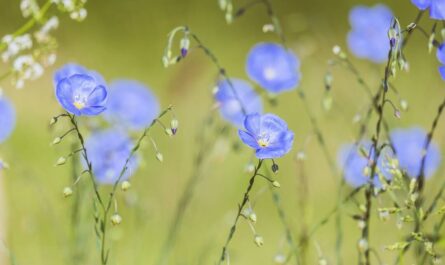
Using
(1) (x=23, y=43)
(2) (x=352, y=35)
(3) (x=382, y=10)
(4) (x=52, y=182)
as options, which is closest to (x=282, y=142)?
(1) (x=23, y=43)

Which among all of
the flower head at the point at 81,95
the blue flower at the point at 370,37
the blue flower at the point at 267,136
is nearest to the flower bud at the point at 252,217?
the blue flower at the point at 267,136

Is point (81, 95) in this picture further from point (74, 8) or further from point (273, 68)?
point (273, 68)

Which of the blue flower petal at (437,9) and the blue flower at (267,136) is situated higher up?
the blue flower petal at (437,9)

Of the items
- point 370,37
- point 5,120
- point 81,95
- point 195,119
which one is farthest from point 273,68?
point 195,119

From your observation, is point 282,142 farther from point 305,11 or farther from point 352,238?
point 305,11

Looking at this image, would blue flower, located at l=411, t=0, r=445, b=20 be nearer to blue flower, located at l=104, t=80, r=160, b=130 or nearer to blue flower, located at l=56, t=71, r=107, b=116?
blue flower, located at l=56, t=71, r=107, b=116

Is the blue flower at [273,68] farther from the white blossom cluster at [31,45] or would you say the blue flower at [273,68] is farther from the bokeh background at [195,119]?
the white blossom cluster at [31,45]

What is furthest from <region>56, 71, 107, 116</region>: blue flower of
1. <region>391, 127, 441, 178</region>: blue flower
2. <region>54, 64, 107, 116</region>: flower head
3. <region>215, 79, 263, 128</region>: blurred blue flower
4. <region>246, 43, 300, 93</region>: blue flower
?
<region>391, 127, 441, 178</region>: blue flower
